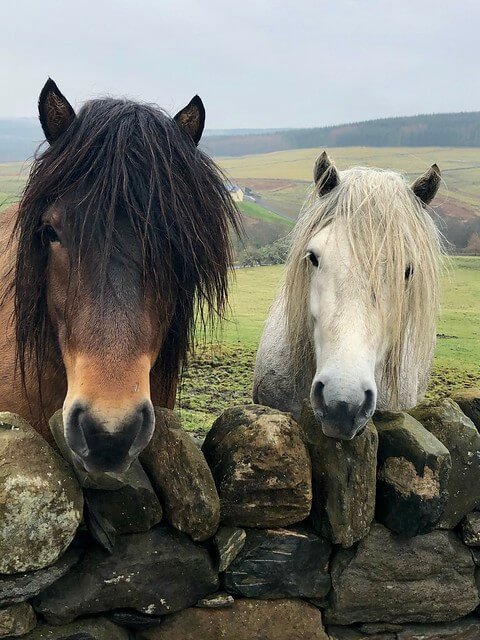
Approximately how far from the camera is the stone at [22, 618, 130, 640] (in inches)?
72.8

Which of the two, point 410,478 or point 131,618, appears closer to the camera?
point 131,618

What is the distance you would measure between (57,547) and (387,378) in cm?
183

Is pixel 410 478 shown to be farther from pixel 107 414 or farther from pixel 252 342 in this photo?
pixel 252 342

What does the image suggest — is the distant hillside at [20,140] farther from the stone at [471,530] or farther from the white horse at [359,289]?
the stone at [471,530]

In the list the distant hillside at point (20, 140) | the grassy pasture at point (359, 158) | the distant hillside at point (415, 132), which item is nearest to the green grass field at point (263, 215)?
the grassy pasture at point (359, 158)

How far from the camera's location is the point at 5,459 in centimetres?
167

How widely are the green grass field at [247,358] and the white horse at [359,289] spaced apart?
43 cm

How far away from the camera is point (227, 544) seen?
6.48 feet

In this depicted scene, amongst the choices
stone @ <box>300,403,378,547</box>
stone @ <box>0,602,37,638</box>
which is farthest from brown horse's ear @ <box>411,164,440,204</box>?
stone @ <box>0,602,37,638</box>

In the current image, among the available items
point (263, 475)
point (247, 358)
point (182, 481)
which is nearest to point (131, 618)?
point (182, 481)

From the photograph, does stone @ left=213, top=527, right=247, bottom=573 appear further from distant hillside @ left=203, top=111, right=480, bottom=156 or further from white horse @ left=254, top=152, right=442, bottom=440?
distant hillside @ left=203, top=111, right=480, bottom=156

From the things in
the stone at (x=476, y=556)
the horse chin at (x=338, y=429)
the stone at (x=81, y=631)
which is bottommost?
the stone at (x=476, y=556)

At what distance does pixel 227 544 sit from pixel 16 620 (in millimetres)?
756

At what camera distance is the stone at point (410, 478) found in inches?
80.4
